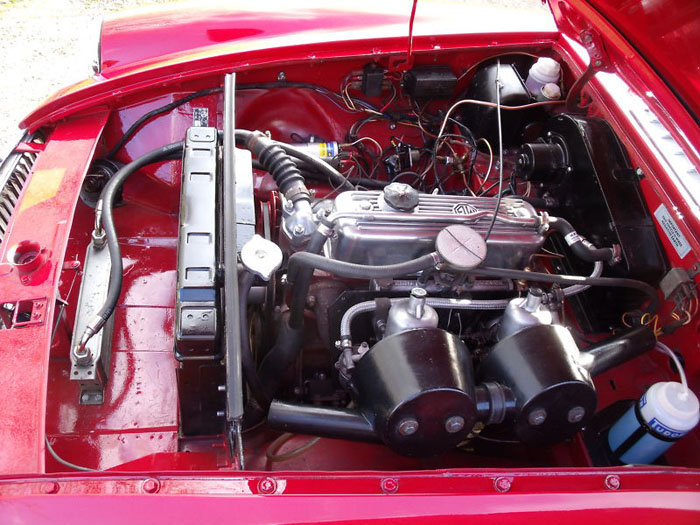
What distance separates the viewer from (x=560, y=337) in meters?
1.26

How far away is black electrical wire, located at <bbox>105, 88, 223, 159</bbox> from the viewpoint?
187 centimetres

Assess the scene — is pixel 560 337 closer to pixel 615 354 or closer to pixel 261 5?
pixel 615 354

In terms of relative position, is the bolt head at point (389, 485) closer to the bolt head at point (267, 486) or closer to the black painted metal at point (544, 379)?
the bolt head at point (267, 486)

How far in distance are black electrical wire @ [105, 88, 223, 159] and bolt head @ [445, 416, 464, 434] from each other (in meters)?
1.39

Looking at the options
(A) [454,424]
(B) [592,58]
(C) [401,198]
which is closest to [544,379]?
(A) [454,424]

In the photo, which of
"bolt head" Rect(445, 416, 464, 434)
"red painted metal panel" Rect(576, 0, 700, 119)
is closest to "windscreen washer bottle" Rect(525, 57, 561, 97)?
"red painted metal panel" Rect(576, 0, 700, 119)

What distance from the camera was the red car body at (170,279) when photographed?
932 millimetres

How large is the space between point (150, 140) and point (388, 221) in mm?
1004

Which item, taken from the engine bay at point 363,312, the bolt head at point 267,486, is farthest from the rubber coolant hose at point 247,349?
the bolt head at point 267,486

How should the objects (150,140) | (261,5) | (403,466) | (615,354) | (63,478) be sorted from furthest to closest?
(261,5) < (150,140) < (403,466) < (615,354) < (63,478)

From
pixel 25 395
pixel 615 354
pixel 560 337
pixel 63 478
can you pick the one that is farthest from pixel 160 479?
pixel 615 354

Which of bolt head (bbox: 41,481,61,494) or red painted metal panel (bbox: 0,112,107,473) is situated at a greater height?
red painted metal panel (bbox: 0,112,107,473)

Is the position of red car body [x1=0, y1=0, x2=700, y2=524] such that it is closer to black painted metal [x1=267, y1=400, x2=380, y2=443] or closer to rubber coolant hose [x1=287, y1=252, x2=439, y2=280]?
black painted metal [x1=267, y1=400, x2=380, y2=443]

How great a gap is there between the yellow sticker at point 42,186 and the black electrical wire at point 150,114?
1.17ft
